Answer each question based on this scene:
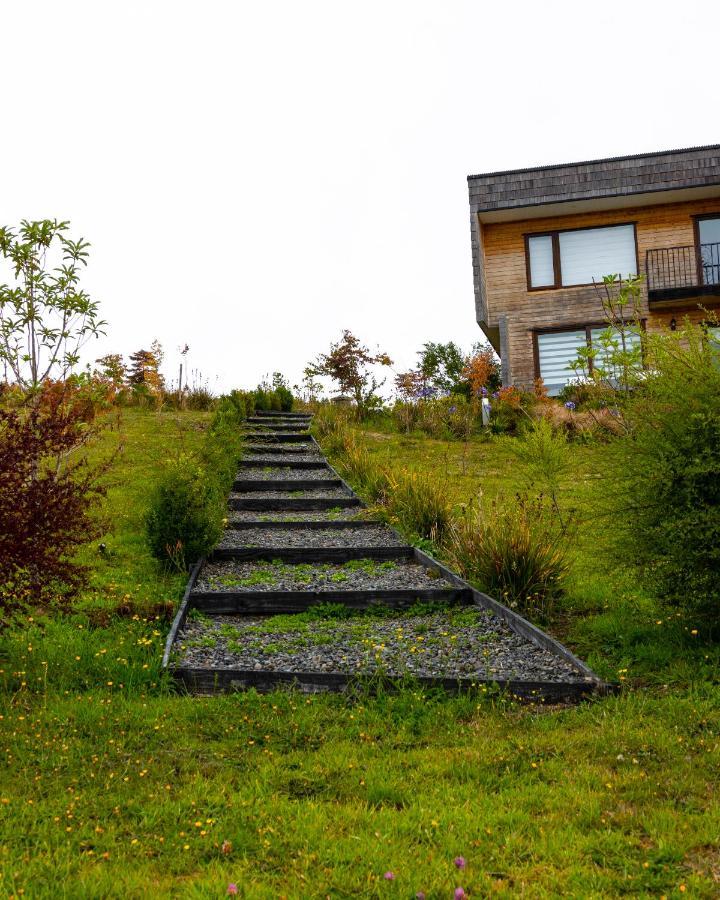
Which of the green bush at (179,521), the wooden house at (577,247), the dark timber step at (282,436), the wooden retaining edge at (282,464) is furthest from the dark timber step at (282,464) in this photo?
the wooden house at (577,247)

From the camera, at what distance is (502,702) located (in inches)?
164

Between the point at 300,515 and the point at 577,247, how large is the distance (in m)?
14.0

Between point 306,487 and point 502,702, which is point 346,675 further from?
point 306,487

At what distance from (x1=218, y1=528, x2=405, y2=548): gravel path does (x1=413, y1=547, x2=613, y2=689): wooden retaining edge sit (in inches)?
45.2

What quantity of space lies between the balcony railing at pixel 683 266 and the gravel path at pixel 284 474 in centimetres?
1193

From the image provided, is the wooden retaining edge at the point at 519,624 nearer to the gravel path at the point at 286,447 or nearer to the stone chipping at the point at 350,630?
the stone chipping at the point at 350,630

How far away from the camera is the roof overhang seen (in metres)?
19.2

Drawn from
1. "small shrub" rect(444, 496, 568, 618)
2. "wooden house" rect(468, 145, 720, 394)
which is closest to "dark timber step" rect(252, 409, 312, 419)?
"wooden house" rect(468, 145, 720, 394)

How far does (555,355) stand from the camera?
790 inches

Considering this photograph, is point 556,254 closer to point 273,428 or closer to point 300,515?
point 273,428

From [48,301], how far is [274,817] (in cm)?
463

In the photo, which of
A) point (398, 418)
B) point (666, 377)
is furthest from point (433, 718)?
point (398, 418)

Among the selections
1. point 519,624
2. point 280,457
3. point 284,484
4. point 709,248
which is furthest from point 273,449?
point 709,248

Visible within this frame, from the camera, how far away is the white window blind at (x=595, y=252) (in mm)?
20094
